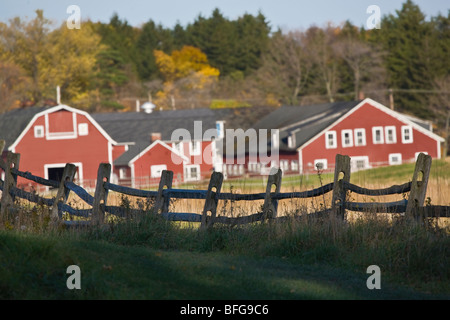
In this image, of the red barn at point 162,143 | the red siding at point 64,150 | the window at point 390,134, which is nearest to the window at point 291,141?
the red barn at point 162,143

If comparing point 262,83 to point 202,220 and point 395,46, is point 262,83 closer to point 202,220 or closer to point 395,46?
point 395,46

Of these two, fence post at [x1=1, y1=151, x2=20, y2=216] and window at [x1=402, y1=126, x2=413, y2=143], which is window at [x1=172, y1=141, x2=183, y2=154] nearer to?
window at [x1=402, y1=126, x2=413, y2=143]

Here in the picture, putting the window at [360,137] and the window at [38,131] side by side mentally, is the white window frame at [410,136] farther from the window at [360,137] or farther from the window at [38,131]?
the window at [38,131]

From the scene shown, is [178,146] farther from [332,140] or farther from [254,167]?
[332,140]

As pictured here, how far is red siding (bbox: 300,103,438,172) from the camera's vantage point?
61875 mm

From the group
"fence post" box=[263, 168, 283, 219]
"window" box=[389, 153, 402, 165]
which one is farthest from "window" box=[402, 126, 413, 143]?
"fence post" box=[263, 168, 283, 219]

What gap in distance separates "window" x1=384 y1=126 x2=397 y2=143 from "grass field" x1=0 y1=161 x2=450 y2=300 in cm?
5353

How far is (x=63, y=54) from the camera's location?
3300 inches

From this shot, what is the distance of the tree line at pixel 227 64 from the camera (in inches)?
3223

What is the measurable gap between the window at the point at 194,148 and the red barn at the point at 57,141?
9.81 meters

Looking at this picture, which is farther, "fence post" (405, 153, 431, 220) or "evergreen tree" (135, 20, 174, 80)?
"evergreen tree" (135, 20, 174, 80)

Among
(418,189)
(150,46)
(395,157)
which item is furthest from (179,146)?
(418,189)

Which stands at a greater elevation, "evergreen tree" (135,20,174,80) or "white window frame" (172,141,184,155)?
"evergreen tree" (135,20,174,80)

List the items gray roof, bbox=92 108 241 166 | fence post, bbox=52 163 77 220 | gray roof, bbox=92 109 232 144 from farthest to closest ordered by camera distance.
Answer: gray roof, bbox=92 109 232 144 < gray roof, bbox=92 108 241 166 < fence post, bbox=52 163 77 220
